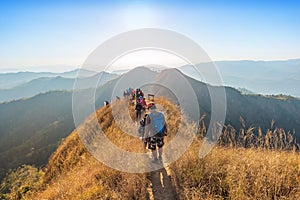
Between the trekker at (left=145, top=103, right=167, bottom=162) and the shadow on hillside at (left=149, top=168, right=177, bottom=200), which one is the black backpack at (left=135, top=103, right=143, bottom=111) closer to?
the trekker at (left=145, top=103, right=167, bottom=162)

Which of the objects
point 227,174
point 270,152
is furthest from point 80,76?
point 270,152

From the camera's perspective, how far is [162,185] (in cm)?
565

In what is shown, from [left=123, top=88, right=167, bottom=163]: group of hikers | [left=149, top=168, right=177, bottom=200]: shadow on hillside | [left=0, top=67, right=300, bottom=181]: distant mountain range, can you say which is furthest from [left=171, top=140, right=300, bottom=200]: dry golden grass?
[left=0, top=67, right=300, bottom=181]: distant mountain range

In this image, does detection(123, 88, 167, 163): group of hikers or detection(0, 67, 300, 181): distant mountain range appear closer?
detection(123, 88, 167, 163): group of hikers

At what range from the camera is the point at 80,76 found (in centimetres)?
781

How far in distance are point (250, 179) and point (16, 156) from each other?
111 m

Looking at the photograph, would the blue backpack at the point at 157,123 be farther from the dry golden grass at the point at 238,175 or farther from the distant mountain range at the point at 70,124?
the distant mountain range at the point at 70,124

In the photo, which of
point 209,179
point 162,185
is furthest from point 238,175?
point 162,185

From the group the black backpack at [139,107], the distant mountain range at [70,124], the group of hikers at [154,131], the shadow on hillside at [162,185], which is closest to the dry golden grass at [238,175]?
the shadow on hillside at [162,185]

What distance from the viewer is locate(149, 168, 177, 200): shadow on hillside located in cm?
517

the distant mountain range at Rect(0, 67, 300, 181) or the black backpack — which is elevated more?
the black backpack

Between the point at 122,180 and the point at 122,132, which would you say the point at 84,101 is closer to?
the point at 122,132

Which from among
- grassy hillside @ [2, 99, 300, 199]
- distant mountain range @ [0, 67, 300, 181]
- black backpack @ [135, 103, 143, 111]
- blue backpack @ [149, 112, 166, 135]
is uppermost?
blue backpack @ [149, 112, 166, 135]

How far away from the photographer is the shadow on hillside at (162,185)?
5.17m
